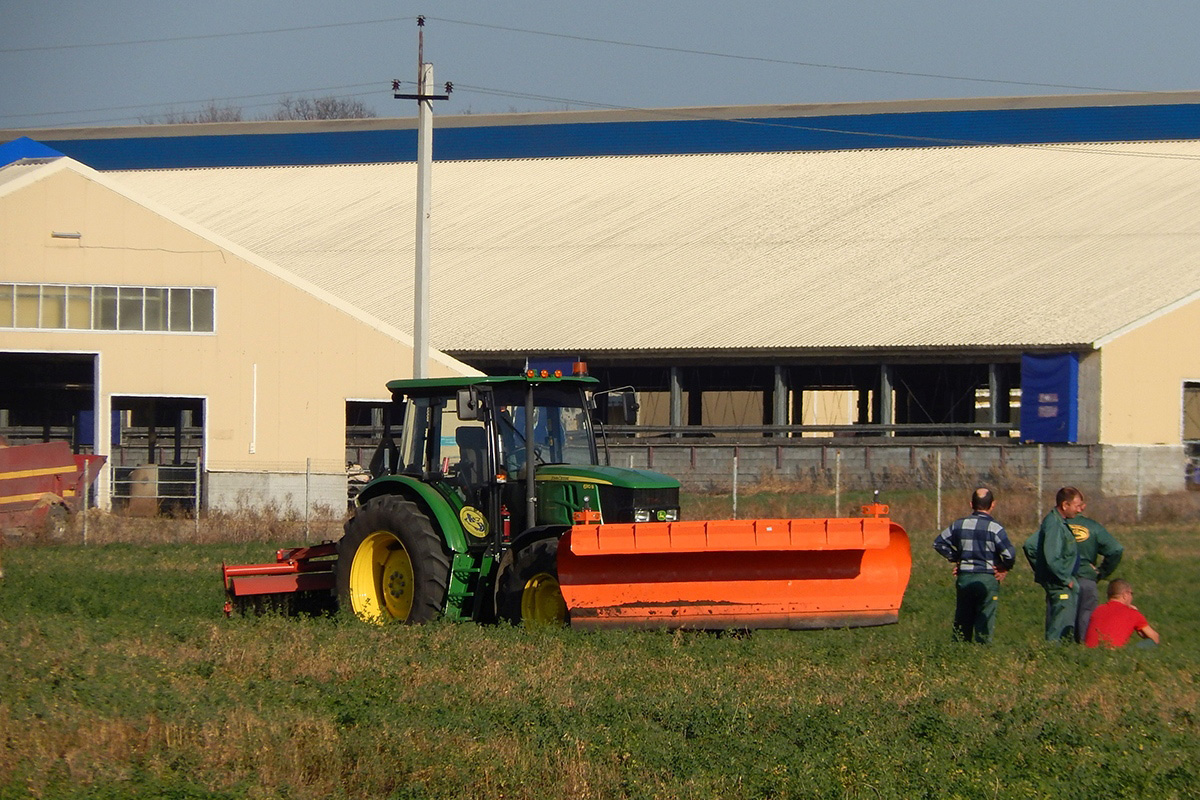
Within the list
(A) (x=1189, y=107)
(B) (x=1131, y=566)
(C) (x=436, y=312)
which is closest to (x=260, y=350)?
(C) (x=436, y=312)

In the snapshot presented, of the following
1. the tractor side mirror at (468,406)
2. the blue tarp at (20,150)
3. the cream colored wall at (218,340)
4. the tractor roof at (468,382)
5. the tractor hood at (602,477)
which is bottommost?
the tractor hood at (602,477)

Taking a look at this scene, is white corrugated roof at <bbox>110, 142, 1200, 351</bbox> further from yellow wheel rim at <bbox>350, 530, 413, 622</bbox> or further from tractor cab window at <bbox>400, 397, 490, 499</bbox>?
yellow wheel rim at <bbox>350, 530, 413, 622</bbox>

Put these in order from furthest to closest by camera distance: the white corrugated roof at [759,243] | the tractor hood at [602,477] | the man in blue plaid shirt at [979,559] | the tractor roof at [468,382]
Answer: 1. the white corrugated roof at [759,243]
2. the tractor roof at [468,382]
3. the tractor hood at [602,477]
4. the man in blue plaid shirt at [979,559]

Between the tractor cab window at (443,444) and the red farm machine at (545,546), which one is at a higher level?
the tractor cab window at (443,444)

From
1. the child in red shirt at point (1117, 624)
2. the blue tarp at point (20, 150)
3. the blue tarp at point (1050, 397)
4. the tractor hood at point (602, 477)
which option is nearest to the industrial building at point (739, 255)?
the blue tarp at point (1050, 397)

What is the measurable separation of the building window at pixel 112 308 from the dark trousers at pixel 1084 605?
74.2 feet

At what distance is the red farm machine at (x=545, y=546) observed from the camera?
11758 millimetres

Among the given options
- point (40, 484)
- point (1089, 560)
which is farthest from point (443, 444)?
point (40, 484)

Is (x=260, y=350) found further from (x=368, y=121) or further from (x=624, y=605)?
(x=368, y=121)

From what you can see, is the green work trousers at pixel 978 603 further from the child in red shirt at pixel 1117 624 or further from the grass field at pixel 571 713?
the child in red shirt at pixel 1117 624

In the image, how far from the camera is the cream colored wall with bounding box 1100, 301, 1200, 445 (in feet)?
107

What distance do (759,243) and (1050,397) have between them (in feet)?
38.5

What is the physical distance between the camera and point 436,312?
40531mm

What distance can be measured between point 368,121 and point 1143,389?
32147 millimetres
